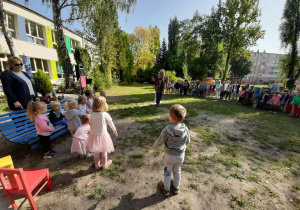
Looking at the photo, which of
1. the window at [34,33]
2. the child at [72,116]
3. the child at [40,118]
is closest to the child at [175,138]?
the child at [72,116]

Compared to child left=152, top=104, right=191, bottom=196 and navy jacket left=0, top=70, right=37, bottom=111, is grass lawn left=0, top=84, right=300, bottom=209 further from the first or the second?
navy jacket left=0, top=70, right=37, bottom=111

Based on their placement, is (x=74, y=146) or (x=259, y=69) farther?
(x=259, y=69)

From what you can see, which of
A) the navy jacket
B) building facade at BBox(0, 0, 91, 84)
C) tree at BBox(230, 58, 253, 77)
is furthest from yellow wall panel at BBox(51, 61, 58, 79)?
tree at BBox(230, 58, 253, 77)

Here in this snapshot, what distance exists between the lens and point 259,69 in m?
70.1

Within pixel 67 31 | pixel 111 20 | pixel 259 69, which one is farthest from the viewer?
pixel 259 69

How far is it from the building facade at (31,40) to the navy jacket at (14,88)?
39.8 feet

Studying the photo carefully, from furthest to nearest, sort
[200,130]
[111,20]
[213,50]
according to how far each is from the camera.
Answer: [213,50], [111,20], [200,130]

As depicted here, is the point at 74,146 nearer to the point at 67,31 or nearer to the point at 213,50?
the point at 67,31

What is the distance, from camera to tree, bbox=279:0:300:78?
1928 centimetres

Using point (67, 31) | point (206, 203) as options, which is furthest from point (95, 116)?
point (67, 31)

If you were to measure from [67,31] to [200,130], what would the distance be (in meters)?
22.3

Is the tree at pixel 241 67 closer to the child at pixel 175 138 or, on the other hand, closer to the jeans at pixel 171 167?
the child at pixel 175 138

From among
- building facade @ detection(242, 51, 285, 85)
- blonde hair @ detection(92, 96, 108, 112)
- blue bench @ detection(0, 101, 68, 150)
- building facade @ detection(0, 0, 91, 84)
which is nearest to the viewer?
blonde hair @ detection(92, 96, 108, 112)

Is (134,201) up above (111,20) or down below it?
below
